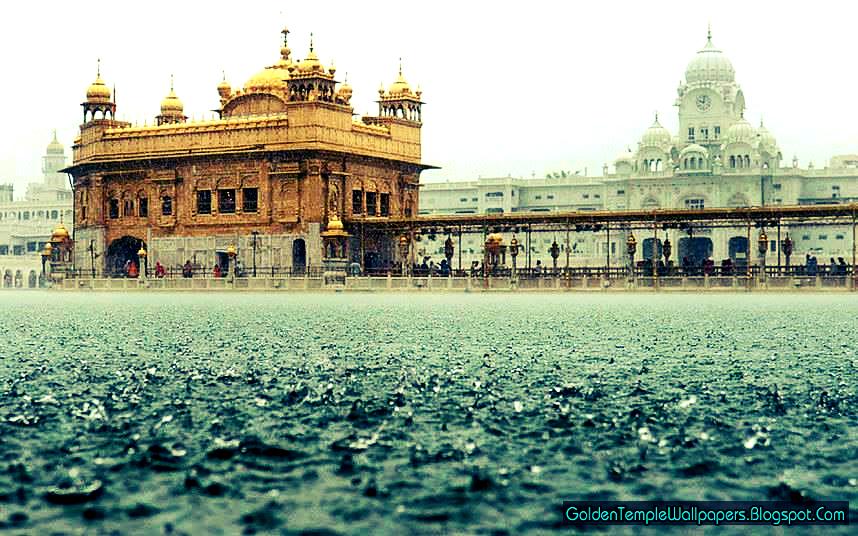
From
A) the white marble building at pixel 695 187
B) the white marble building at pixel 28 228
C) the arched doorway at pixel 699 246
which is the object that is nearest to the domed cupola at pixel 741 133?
the white marble building at pixel 695 187

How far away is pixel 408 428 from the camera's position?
17.9 m

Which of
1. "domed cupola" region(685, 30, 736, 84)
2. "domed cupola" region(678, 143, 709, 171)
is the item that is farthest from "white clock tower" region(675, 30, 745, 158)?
"domed cupola" region(678, 143, 709, 171)

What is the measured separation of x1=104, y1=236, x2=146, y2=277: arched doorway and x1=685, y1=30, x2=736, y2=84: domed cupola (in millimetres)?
78052

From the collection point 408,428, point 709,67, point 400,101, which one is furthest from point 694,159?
point 408,428

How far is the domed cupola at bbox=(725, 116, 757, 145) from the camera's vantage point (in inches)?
5182

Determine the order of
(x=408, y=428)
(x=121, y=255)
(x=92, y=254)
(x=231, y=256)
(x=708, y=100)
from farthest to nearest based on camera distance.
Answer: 1. (x=708, y=100)
2. (x=121, y=255)
3. (x=92, y=254)
4. (x=231, y=256)
5. (x=408, y=428)

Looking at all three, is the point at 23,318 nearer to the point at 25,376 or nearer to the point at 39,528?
the point at 25,376

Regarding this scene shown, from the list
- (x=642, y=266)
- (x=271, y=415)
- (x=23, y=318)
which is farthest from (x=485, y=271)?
(x=271, y=415)

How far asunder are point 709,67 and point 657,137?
11552 millimetres

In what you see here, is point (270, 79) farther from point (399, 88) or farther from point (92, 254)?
point (92, 254)

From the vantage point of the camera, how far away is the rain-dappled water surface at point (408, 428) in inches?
520

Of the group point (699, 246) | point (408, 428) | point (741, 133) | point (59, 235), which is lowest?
point (408, 428)

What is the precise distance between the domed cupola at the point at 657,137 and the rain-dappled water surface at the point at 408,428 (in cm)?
10470

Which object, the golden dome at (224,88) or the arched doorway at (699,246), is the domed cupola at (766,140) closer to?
the arched doorway at (699,246)
